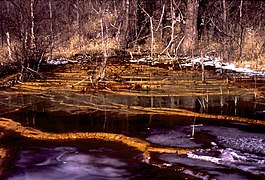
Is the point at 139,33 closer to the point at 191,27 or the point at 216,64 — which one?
the point at 191,27

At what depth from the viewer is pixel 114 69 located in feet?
41.8

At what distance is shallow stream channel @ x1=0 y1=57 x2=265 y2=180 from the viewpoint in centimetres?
487

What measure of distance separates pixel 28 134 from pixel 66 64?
8.34 meters

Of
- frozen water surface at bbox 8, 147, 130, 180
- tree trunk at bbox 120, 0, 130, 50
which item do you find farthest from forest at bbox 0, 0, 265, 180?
tree trunk at bbox 120, 0, 130, 50

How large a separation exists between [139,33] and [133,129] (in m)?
12.8

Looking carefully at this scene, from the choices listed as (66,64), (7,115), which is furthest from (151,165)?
(66,64)

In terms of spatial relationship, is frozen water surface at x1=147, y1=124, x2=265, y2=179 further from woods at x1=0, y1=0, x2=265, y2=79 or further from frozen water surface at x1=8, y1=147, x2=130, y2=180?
woods at x1=0, y1=0, x2=265, y2=79

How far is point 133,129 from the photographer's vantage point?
654cm

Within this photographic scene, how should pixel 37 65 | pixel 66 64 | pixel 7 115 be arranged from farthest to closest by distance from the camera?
pixel 66 64 < pixel 37 65 < pixel 7 115

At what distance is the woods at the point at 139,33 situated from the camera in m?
13.0

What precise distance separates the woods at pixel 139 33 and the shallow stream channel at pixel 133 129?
259 centimetres

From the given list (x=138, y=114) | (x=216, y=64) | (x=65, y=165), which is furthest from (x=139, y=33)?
(x=65, y=165)

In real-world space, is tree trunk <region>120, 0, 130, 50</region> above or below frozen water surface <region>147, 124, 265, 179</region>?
above

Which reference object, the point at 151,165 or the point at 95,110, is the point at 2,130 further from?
the point at 151,165
